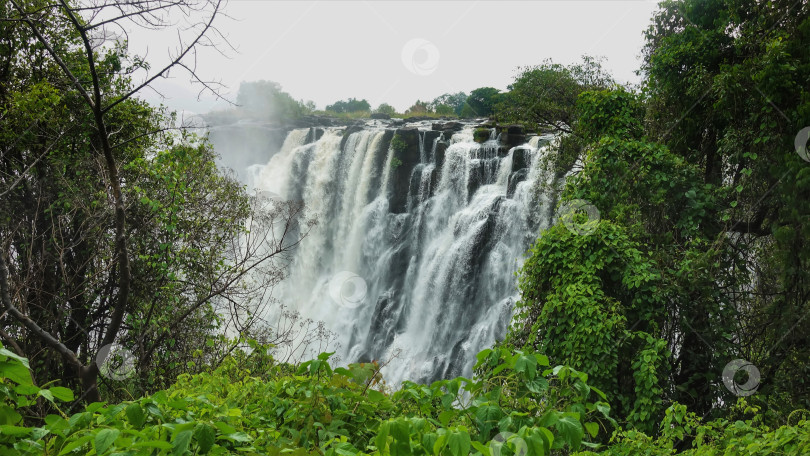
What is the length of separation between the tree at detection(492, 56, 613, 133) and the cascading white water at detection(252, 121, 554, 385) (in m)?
1.16

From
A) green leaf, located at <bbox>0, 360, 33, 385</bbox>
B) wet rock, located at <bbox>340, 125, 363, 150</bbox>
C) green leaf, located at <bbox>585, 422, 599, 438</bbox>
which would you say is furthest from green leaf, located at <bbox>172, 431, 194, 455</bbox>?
wet rock, located at <bbox>340, 125, 363, 150</bbox>

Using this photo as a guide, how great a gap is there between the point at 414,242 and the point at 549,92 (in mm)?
6709

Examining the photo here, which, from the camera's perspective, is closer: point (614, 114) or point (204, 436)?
point (204, 436)

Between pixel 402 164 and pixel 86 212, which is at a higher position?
pixel 402 164

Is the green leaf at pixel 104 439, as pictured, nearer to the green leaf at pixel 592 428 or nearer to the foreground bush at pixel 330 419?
the foreground bush at pixel 330 419

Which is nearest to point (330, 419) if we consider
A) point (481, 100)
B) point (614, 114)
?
point (614, 114)

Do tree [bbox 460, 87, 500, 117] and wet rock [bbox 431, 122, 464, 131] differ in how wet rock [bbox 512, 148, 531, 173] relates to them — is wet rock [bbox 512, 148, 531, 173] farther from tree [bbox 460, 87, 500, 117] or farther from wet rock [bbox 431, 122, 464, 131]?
tree [bbox 460, 87, 500, 117]

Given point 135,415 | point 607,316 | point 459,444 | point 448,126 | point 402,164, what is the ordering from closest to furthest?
point 459,444
point 135,415
point 607,316
point 402,164
point 448,126

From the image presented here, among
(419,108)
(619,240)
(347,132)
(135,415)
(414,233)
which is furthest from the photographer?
(419,108)

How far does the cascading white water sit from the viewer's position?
575 inches

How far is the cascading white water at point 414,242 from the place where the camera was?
14.6 meters

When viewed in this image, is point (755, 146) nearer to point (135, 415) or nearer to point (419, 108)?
point (135, 415)

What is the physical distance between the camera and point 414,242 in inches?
727

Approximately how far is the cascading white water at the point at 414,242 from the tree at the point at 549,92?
1.16 meters
